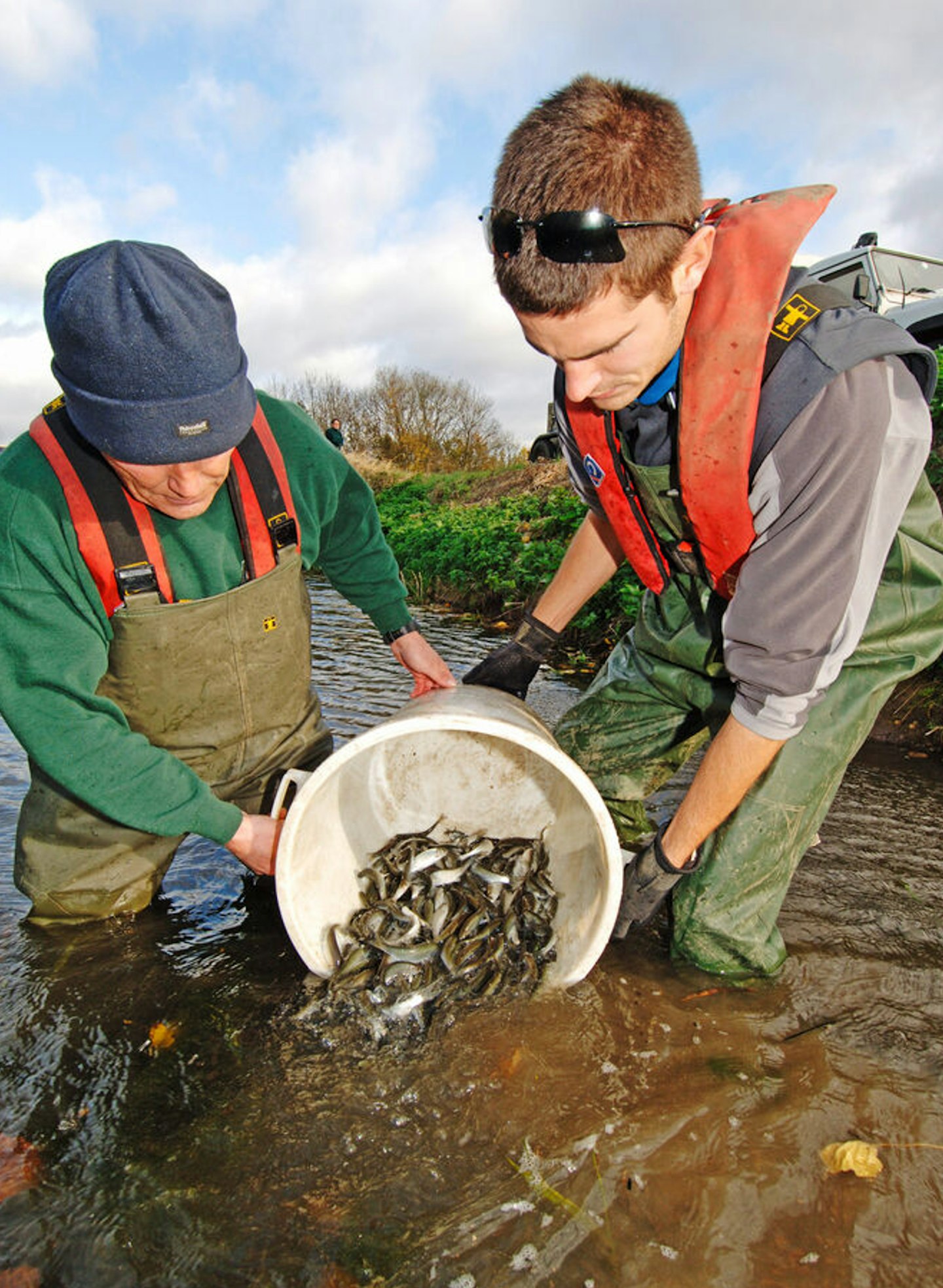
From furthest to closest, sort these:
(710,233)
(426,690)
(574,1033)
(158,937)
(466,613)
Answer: (466,613) → (426,690) → (158,937) → (574,1033) → (710,233)

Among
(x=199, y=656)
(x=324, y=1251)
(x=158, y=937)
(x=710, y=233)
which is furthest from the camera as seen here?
(x=158, y=937)

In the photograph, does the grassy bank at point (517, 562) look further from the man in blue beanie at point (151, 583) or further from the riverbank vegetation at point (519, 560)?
the man in blue beanie at point (151, 583)

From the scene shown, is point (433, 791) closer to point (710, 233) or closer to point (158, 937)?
point (158, 937)

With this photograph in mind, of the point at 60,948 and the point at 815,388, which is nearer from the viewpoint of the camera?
the point at 815,388

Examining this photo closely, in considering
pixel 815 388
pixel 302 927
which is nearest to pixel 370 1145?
pixel 302 927

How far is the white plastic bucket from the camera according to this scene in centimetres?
245

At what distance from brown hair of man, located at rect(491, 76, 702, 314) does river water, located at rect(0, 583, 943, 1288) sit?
85.2 inches

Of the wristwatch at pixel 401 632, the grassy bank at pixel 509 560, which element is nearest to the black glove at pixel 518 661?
the wristwatch at pixel 401 632

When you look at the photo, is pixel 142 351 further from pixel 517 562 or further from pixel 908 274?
pixel 908 274

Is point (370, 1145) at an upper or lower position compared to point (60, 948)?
lower

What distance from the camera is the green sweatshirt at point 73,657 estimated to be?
2488 mm

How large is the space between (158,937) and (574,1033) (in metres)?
1.66

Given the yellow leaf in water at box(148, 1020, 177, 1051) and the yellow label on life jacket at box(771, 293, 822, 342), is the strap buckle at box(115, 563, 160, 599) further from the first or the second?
the yellow label on life jacket at box(771, 293, 822, 342)

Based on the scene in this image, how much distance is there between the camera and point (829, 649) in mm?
2350
